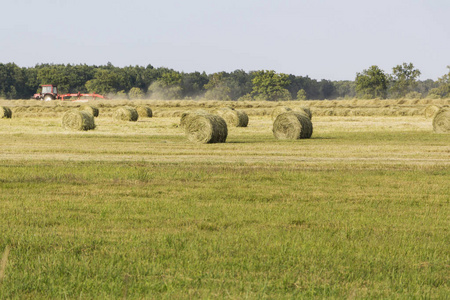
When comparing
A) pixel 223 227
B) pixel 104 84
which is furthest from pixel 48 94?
pixel 223 227

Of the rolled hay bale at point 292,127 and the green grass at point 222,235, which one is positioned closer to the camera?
the green grass at point 222,235

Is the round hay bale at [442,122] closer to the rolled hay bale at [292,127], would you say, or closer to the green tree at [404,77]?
the rolled hay bale at [292,127]

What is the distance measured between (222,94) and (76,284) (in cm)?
16393

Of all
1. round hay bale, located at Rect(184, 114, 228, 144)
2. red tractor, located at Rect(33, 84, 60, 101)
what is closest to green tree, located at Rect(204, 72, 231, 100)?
red tractor, located at Rect(33, 84, 60, 101)

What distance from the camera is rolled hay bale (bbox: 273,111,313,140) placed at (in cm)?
2838

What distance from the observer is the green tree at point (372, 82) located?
126 metres

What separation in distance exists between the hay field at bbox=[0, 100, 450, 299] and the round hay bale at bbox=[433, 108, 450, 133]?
15.4 metres

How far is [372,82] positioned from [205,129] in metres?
105

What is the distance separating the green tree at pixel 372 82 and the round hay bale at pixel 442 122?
9266 cm

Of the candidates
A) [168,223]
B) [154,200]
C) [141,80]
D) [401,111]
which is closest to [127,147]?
[154,200]

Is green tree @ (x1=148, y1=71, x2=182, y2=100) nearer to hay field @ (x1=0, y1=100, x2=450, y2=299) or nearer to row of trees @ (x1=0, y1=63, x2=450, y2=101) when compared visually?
row of trees @ (x1=0, y1=63, x2=450, y2=101)

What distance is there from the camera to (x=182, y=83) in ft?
557

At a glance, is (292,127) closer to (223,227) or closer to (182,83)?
(223,227)

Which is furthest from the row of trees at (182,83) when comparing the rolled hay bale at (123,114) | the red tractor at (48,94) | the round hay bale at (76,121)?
the round hay bale at (76,121)
